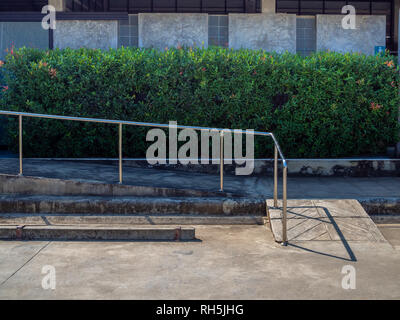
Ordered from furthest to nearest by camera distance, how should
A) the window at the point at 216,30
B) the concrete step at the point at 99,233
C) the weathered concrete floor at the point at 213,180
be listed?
1. the window at the point at 216,30
2. the weathered concrete floor at the point at 213,180
3. the concrete step at the point at 99,233

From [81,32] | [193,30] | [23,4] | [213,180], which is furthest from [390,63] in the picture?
[23,4]

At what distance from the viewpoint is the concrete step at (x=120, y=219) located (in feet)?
21.4

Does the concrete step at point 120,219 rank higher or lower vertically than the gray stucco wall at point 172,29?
lower

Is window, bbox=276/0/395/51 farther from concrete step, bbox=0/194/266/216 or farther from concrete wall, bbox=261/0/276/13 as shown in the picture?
concrete step, bbox=0/194/266/216

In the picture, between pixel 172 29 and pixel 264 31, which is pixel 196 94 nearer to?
pixel 172 29

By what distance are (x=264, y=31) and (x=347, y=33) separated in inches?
96.2

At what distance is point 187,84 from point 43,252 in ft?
17.5

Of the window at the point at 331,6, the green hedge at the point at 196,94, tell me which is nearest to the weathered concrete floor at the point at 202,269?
the green hedge at the point at 196,94

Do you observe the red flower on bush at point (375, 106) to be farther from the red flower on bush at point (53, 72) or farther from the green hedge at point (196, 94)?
the red flower on bush at point (53, 72)

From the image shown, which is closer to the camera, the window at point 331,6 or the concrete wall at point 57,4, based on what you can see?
the concrete wall at point 57,4

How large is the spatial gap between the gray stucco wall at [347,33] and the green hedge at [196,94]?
3.79 meters

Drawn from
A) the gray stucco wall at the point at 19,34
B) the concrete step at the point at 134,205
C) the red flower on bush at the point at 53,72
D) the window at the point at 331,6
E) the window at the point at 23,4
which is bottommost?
the concrete step at the point at 134,205
